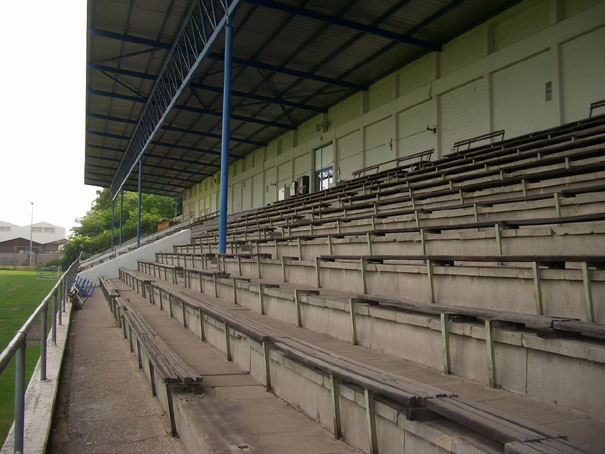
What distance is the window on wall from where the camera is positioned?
21306 millimetres

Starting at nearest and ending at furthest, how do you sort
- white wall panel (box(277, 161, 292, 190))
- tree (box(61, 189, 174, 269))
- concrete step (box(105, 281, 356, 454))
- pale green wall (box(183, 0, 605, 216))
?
1. concrete step (box(105, 281, 356, 454))
2. pale green wall (box(183, 0, 605, 216))
3. white wall panel (box(277, 161, 292, 190))
4. tree (box(61, 189, 174, 269))

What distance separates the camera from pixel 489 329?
8.78ft

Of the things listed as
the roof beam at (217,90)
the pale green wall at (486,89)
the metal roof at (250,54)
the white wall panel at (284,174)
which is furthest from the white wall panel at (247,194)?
the roof beam at (217,90)

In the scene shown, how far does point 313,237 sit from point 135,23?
1186 cm

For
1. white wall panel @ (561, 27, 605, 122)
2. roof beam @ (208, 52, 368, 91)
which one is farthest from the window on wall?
white wall panel @ (561, 27, 605, 122)

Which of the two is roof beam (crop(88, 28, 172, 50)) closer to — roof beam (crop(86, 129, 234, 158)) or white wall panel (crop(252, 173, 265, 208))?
roof beam (crop(86, 129, 234, 158))

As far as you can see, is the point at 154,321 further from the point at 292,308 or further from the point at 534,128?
the point at 534,128

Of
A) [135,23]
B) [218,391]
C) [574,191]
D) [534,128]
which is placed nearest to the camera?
[218,391]

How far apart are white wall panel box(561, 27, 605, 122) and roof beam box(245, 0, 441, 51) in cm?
469

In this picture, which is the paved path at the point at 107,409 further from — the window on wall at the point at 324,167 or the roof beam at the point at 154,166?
the roof beam at the point at 154,166

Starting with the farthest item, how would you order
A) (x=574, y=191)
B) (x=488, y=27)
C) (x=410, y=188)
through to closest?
(x=488, y=27)
(x=410, y=188)
(x=574, y=191)

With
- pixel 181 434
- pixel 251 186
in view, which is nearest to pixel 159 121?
pixel 251 186

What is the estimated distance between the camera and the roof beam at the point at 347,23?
44.6 ft

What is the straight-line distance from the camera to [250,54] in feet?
55.8
